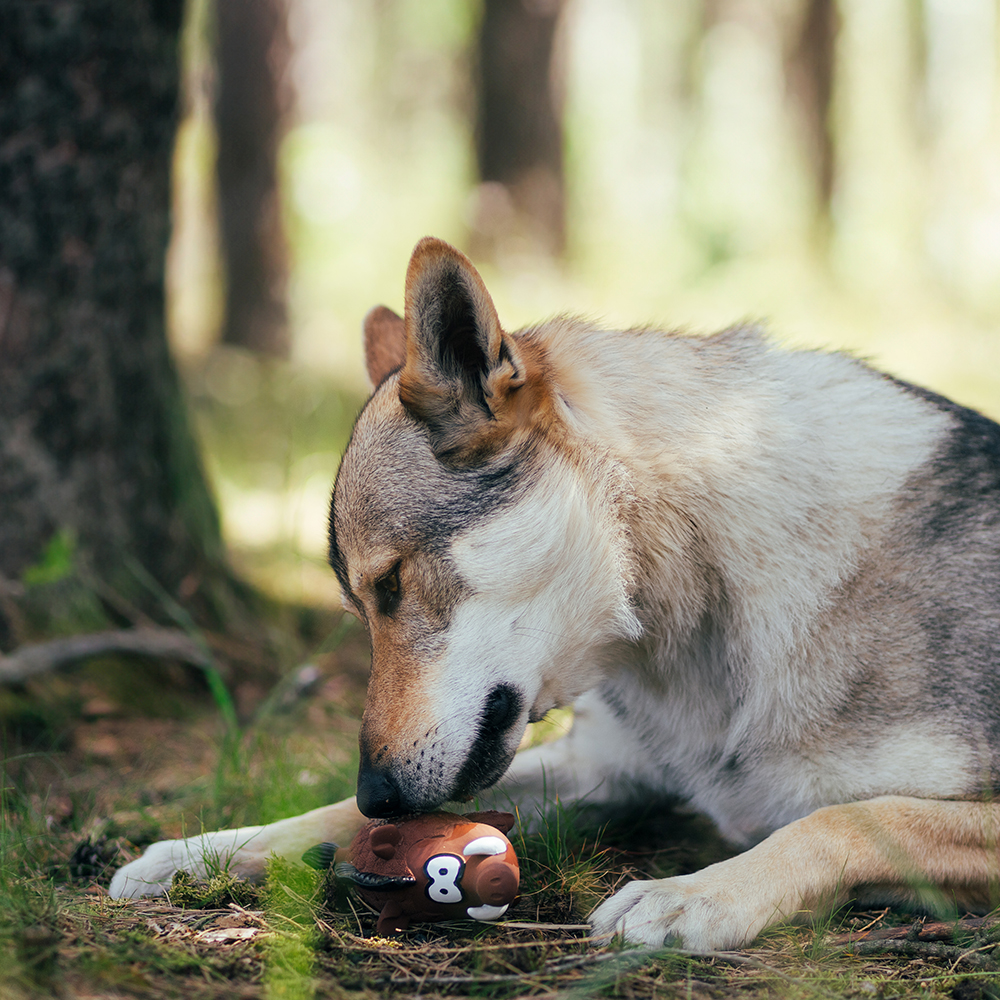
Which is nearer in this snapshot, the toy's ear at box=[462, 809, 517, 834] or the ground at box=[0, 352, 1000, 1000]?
the ground at box=[0, 352, 1000, 1000]

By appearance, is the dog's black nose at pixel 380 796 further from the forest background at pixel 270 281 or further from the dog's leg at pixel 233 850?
the forest background at pixel 270 281

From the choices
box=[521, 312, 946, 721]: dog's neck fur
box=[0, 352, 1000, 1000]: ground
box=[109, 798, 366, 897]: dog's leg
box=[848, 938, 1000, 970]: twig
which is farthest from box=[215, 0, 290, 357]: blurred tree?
box=[848, 938, 1000, 970]: twig

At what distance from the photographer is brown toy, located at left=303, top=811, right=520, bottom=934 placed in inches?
83.4

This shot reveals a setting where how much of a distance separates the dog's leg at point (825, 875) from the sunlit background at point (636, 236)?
1.52 metres

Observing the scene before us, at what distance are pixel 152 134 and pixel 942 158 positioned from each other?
14.5 meters

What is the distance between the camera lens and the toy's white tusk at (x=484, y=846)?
2.15 meters

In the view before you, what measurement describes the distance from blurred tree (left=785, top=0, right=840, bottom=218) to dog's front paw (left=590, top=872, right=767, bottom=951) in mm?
13970

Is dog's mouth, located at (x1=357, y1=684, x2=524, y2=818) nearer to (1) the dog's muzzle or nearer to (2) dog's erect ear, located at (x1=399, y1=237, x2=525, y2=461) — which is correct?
(1) the dog's muzzle

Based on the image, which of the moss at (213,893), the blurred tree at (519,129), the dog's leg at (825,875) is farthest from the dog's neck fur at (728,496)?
the blurred tree at (519,129)

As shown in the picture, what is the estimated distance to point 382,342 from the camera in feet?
10.7

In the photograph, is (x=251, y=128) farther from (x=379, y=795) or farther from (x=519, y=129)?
(x=379, y=795)

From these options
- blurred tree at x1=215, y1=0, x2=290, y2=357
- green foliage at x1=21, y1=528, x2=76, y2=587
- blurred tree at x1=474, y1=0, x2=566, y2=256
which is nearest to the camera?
green foliage at x1=21, y1=528, x2=76, y2=587

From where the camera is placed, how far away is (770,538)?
8.63ft

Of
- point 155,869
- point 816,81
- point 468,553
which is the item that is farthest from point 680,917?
point 816,81
